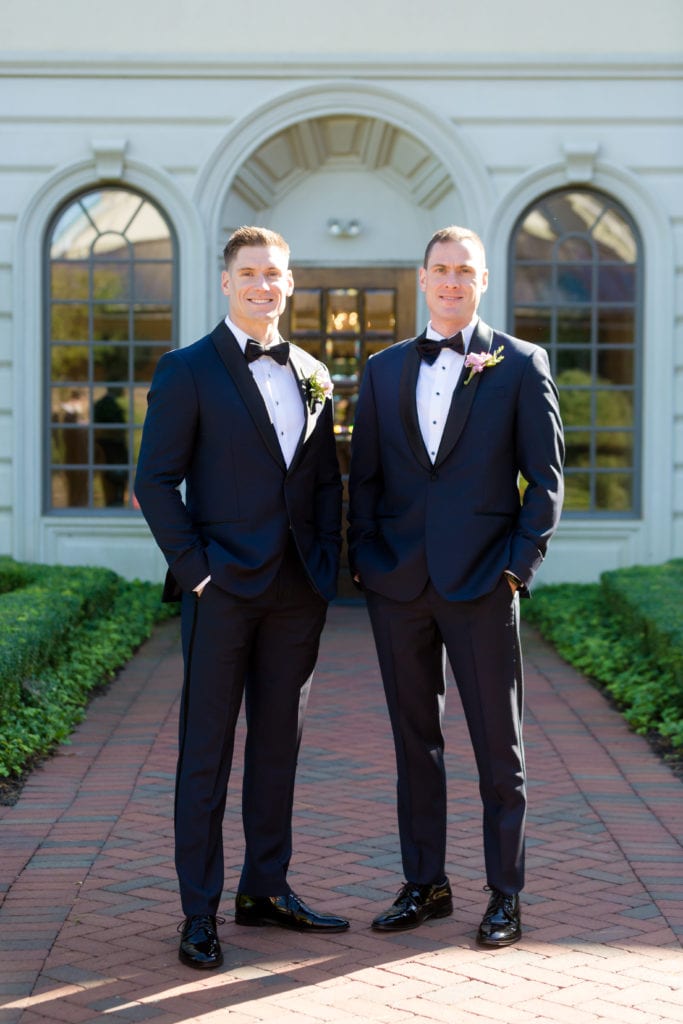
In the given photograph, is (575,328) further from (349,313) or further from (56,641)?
(56,641)

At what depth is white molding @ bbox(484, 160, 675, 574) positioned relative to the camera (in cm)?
1058

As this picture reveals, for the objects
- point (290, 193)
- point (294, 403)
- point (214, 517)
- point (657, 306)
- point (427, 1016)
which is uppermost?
point (290, 193)

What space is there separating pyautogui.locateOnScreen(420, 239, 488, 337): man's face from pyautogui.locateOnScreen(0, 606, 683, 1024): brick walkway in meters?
1.79

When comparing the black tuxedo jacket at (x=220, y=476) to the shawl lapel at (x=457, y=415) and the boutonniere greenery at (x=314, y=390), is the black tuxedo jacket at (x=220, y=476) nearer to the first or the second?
the boutonniere greenery at (x=314, y=390)

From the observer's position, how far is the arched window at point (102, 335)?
10.8 meters

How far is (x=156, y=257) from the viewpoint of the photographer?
1080 centimetres

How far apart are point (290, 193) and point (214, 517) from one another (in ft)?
24.6

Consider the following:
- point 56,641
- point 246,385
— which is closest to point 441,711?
point 246,385

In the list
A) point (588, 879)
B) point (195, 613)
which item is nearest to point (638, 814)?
point (588, 879)

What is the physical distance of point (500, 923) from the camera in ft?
13.9

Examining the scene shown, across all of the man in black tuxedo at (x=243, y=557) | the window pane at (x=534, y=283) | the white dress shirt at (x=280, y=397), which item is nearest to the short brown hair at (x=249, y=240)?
the man in black tuxedo at (x=243, y=557)

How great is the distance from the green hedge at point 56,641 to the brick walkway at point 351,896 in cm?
18

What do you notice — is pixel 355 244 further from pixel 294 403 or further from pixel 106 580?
pixel 294 403

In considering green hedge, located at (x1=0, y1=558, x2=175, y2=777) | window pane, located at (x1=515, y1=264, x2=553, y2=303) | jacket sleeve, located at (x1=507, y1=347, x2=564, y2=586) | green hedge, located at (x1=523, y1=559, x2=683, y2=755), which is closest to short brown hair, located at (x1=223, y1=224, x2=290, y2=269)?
jacket sleeve, located at (x1=507, y1=347, x2=564, y2=586)
